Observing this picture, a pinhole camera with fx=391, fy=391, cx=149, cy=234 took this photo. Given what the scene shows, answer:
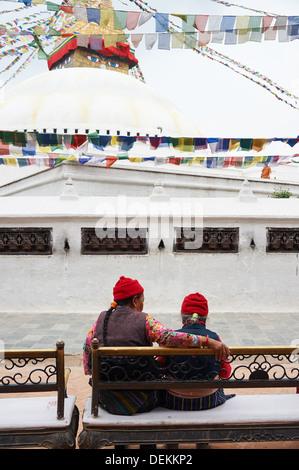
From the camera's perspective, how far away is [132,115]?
1648cm

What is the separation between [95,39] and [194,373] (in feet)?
25.7

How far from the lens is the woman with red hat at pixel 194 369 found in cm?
244

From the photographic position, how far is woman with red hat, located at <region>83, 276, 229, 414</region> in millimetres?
2334

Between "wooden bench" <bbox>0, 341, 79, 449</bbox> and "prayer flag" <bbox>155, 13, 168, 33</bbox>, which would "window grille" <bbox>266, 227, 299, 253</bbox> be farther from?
"wooden bench" <bbox>0, 341, 79, 449</bbox>

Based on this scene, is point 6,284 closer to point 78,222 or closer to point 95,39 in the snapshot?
point 78,222

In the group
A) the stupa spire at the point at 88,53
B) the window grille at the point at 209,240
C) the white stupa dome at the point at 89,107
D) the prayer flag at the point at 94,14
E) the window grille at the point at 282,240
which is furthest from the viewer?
the stupa spire at the point at 88,53

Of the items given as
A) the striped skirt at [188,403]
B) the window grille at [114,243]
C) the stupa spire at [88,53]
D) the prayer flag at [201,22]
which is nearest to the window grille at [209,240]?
the window grille at [114,243]

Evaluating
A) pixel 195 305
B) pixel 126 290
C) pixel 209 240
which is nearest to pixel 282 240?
pixel 209 240

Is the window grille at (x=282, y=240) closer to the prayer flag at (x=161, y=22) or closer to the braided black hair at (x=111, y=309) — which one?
the prayer flag at (x=161, y=22)

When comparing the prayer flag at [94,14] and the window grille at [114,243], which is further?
the prayer flag at [94,14]

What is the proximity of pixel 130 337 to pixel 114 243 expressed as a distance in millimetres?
3965

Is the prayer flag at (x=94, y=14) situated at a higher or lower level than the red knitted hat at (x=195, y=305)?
higher

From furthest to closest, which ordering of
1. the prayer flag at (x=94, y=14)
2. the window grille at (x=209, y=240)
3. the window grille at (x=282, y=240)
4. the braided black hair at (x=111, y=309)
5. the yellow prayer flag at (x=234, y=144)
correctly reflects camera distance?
1. the yellow prayer flag at (x=234, y=144)
2. the prayer flag at (x=94, y=14)
3. the window grille at (x=282, y=240)
4. the window grille at (x=209, y=240)
5. the braided black hair at (x=111, y=309)

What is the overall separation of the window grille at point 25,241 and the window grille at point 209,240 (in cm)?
211
